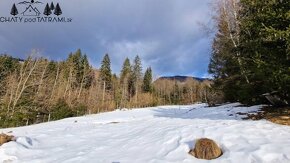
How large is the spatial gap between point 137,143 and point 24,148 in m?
4.20

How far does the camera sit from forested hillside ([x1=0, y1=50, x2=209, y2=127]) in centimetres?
3722

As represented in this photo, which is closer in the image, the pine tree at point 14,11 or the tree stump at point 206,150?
the tree stump at point 206,150

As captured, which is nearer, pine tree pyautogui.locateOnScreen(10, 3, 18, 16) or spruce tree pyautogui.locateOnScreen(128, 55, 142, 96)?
pine tree pyautogui.locateOnScreen(10, 3, 18, 16)

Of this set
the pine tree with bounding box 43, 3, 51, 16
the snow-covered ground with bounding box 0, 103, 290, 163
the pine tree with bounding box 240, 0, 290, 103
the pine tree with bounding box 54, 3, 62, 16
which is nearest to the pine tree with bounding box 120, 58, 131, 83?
the pine tree with bounding box 54, 3, 62, 16

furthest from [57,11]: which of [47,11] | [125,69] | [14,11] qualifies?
[125,69]

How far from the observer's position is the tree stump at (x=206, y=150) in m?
8.57

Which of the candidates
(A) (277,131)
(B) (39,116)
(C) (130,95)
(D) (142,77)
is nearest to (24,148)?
(A) (277,131)

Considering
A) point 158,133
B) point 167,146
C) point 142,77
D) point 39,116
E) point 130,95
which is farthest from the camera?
point 142,77

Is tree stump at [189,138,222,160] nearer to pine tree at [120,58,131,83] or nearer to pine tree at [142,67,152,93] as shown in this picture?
pine tree at [120,58,131,83]

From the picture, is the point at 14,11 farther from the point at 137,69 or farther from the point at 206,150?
the point at 137,69

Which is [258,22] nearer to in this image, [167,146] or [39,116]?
[167,146]

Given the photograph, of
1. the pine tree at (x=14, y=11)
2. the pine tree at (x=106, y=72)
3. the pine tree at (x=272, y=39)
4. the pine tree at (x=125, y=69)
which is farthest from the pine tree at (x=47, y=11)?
the pine tree at (x=125, y=69)

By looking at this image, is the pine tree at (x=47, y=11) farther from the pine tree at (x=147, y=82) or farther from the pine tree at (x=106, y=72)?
the pine tree at (x=147, y=82)

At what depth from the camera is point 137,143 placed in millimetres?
11062
